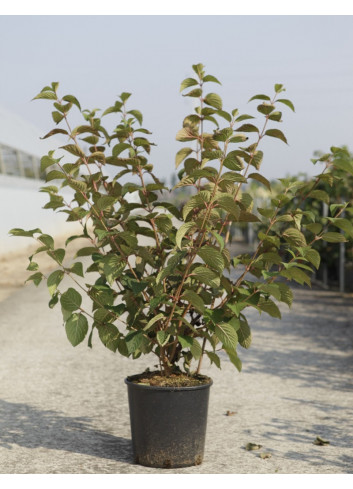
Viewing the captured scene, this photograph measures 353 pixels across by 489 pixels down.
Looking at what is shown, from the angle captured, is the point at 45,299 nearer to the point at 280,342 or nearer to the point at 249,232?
the point at 280,342

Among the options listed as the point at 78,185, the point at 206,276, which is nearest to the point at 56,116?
the point at 78,185

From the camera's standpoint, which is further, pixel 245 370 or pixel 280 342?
pixel 280 342

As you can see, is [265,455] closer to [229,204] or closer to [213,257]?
[213,257]

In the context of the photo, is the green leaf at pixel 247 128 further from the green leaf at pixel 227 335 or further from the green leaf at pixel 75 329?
the green leaf at pixel 75 329

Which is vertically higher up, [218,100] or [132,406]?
[218,100]

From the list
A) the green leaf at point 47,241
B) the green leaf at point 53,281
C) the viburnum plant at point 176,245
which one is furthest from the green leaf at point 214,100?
the green leaf at point 53,281

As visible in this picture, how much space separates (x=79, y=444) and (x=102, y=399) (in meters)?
1.16

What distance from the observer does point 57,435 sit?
5.02m

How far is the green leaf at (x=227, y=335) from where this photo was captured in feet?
13.6

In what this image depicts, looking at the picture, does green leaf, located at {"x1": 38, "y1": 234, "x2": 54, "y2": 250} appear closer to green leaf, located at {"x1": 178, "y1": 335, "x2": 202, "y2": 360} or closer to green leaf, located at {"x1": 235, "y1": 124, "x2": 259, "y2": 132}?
green leaf, located at {"x1": 178, "y1": 335, "x2": 202, "y2": 360}

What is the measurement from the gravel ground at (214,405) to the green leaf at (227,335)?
822 mm

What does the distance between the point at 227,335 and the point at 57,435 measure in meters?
1.66

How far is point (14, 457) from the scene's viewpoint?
453 cm
